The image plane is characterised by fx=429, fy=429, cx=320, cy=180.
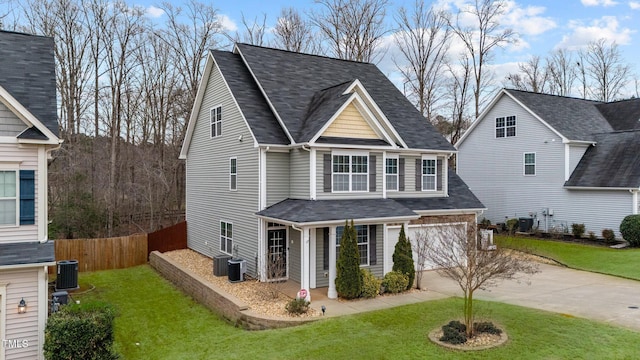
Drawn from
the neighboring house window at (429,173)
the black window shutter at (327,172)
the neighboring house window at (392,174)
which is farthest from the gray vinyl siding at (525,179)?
the black window shutter at (327,172)

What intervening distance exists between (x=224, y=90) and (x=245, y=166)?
3.68m

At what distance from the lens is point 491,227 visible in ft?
83.7

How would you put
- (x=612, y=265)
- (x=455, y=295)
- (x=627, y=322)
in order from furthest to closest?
(x=612, y=265), (x=455, y=295), (x=627, y=322)

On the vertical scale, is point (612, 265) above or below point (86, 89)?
below

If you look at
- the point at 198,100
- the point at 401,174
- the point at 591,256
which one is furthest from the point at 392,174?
the point at 591,256

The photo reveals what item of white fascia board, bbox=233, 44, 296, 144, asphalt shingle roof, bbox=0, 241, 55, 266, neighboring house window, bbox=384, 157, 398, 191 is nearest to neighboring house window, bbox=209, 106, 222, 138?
white fascia board, bbox=233, 44, 296, 144

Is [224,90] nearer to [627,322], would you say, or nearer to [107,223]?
[107,223]

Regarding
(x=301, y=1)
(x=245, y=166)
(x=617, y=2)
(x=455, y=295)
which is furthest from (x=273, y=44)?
(x=455, y=295)

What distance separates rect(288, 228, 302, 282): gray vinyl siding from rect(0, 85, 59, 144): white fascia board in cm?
777

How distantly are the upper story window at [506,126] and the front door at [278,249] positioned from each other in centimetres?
1812

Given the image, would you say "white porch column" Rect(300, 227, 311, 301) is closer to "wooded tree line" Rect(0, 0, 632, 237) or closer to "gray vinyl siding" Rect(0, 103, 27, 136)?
"gray vinyl siding" Rect(0, 103, 27, 136)

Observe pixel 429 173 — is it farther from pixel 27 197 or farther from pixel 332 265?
pixel 27 197

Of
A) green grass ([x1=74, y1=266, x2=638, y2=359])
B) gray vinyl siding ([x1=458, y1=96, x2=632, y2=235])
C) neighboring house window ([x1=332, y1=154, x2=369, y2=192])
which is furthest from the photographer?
gray vinyl siding ([x1=458, y1=96, x2=632, y2=235])

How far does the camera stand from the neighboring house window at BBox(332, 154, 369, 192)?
14.8 metres
